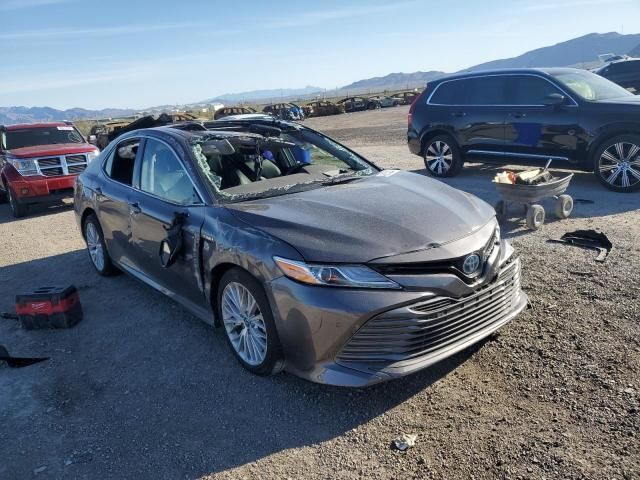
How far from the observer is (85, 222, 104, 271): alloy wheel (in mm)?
6180

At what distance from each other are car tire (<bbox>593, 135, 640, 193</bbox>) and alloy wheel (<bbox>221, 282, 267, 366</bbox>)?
22.8 ft

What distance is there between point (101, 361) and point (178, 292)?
0.80m

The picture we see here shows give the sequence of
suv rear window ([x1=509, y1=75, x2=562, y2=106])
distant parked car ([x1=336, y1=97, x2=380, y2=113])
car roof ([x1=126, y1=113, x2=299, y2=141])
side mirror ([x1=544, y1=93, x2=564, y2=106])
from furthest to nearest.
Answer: distant parked car ([x1=336, y1=97, x2=380, y2=113]) → suv rear window ([x1=509, y1=75, x2=562, y2=106]) → side mirror ([x1=544, y1=93, x2=564, y2=106]) → car roof ([x1=126, y1=113, x2=299, y2=141])

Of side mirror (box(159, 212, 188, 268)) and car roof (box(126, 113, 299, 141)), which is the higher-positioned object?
car roof (box(126, 113, 299, 141))

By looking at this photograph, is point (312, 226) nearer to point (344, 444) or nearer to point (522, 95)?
point (344, 444)

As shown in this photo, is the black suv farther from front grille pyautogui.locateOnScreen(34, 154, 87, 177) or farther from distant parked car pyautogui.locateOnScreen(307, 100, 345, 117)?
distant parked car pyautogui.locateOnScreen(307, 100, 345, 117)

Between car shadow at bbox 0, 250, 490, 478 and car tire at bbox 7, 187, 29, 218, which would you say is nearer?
car shadow at bbox 0, 250, 490, 478

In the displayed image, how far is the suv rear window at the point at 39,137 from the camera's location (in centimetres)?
1166

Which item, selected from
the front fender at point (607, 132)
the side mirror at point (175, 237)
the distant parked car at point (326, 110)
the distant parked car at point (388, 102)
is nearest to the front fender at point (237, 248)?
the side mirror at point (175, 237)

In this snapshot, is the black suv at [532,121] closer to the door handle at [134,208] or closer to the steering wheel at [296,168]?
the steering wheel at [296,168]

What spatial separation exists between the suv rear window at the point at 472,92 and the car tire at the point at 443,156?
74cm

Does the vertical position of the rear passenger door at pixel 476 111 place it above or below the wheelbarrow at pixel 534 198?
above

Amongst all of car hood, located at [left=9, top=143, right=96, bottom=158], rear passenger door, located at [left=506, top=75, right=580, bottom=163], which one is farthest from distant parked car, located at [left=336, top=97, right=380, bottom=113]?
rear passenger door, located at [left=506, top=75, right=580, bottom=163]

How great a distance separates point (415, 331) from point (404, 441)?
613 millimetres
